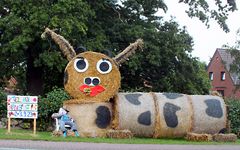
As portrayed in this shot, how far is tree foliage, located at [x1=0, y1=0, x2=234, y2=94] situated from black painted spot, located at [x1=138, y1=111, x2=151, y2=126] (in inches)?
350

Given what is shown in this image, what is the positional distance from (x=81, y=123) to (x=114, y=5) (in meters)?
16.4

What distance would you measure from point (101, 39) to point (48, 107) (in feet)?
29.1

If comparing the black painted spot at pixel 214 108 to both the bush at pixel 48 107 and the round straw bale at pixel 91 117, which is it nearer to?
the round straw bale at pixel 91 117

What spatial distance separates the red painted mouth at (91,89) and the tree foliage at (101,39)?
7214 mm

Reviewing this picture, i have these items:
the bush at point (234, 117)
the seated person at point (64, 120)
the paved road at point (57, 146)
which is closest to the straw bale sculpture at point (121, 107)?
the seated person at point (64, 120)

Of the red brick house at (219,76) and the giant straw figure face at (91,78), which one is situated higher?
the red brick house at (219,76)

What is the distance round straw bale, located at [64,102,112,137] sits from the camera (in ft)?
63.7

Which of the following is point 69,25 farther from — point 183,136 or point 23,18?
point 183,136

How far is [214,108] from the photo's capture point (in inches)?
803

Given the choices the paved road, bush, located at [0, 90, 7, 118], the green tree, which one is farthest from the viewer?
the green tree

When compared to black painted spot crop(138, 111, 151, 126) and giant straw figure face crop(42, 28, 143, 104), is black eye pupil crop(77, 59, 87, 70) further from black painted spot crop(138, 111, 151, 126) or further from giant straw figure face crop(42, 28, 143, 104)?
black painted spot crop(138, 111, 151, 126)

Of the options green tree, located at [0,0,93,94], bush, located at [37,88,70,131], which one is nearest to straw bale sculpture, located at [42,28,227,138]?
bush, located at [37,88,70,131]

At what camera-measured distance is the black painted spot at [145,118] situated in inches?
763

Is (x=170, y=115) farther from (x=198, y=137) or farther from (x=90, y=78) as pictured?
(x=90, y=78)
